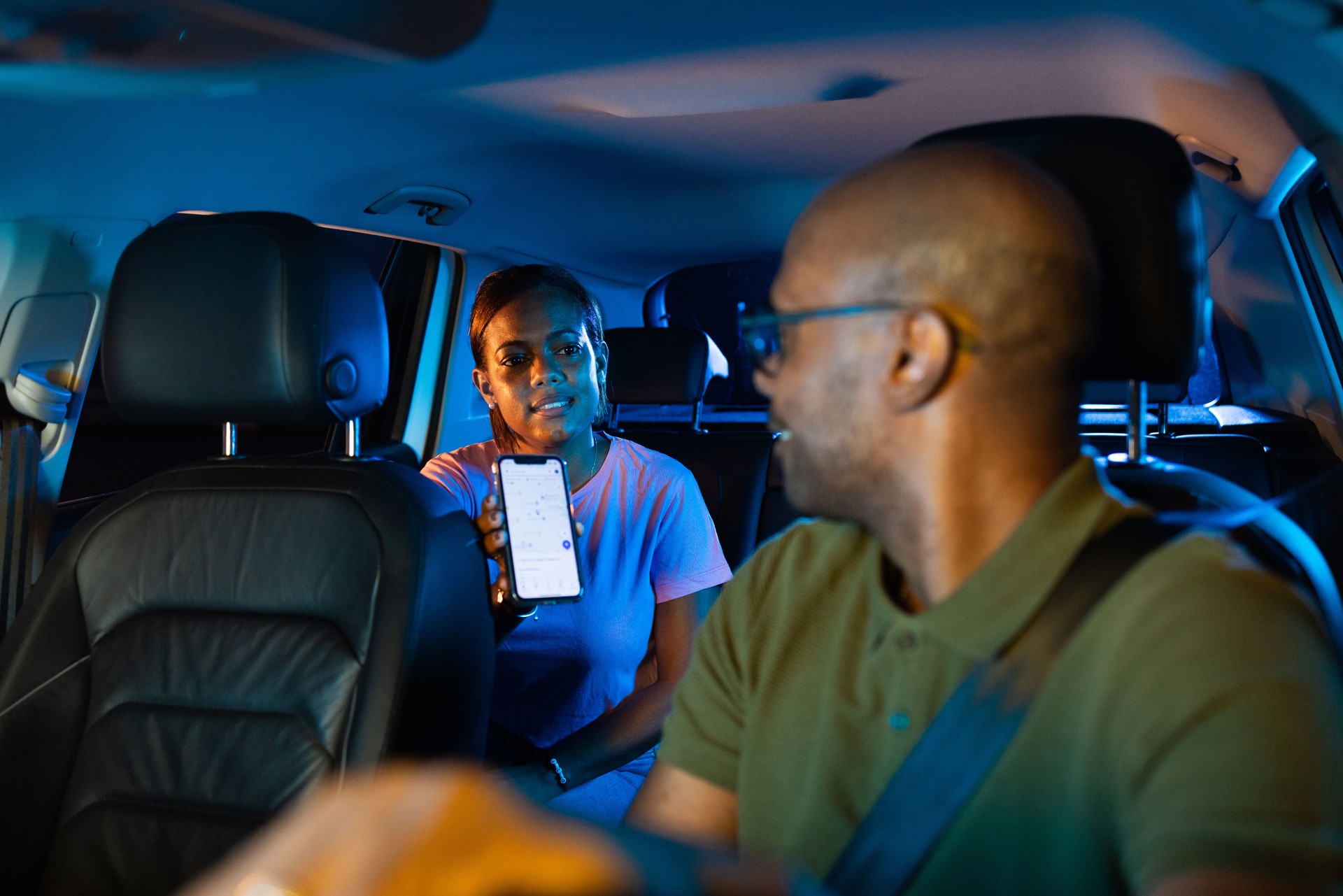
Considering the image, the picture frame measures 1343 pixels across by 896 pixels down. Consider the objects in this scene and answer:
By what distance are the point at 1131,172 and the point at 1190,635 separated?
55cm

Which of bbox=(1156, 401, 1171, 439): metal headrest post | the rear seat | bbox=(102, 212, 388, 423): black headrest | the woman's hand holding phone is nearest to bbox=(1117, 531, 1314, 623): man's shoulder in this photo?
the woman's hand holding phone

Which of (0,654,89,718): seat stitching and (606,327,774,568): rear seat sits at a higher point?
(606,327,774,568): rear seat

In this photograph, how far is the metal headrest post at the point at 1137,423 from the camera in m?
1.35

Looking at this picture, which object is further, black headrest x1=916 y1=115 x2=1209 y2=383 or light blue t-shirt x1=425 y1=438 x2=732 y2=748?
light blue t-shirt x1=425 y1=438 x2=732 y2=748

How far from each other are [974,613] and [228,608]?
1.16 m

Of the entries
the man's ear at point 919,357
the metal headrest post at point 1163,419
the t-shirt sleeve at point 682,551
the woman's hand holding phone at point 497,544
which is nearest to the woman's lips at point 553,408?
the t-shirt sleeve at point 682,551

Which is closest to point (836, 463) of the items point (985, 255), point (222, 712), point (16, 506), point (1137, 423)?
point (985, 255)

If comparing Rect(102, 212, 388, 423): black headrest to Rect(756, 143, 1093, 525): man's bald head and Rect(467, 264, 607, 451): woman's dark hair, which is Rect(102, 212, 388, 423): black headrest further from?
Rect(756, 143, 1093, 525): man's bald head

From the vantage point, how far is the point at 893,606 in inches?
42.3

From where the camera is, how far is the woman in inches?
81.0

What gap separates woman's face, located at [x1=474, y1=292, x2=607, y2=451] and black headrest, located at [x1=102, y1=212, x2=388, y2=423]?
1.63 ft

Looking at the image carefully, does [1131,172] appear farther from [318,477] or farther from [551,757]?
[551,757]

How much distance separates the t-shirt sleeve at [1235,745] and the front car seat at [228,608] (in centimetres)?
102

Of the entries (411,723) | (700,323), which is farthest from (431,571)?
(700,323)
